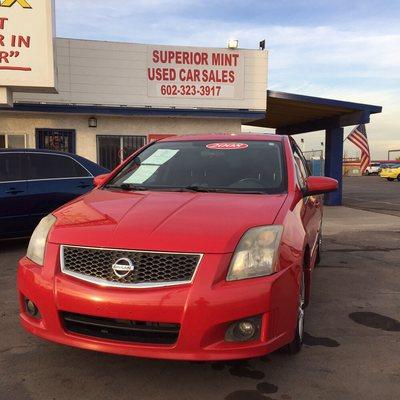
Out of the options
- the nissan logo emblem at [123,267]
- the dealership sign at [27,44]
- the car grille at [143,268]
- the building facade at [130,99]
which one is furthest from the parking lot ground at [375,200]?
the nissan logo emblem at [123,267]

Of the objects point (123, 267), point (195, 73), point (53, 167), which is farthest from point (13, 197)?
point (195, 73)

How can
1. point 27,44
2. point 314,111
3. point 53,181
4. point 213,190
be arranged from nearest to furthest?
point 213,190, point 53,181, point 27,44, point 314,111

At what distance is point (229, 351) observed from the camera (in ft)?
9.25

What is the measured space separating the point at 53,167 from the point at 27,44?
421cm

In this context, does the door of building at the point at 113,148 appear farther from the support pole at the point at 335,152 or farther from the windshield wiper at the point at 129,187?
the windshield wiper at the point at 129,187

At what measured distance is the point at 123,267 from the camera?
285 centimetres

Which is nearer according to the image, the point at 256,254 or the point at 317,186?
the point at 256,254

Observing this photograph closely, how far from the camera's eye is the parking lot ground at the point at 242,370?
301cm

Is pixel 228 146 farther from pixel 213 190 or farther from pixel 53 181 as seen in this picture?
pixel 53 181

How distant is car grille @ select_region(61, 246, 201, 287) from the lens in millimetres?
2824

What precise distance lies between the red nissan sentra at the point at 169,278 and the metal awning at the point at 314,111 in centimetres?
1139

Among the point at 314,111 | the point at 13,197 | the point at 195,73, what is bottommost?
the point at 13,197

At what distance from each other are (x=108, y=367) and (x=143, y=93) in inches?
421

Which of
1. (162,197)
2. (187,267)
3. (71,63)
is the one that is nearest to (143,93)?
(71,63)
